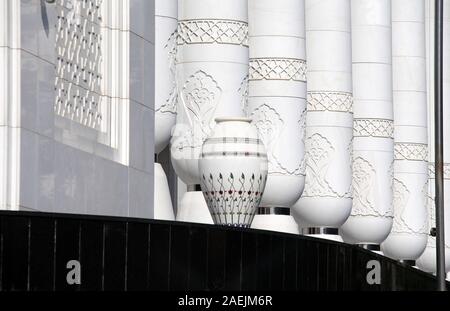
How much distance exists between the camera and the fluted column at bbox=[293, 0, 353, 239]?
113 ft

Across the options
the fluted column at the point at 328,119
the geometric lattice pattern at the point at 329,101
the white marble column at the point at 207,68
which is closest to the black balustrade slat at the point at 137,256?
the white marble column at the point at 207,68

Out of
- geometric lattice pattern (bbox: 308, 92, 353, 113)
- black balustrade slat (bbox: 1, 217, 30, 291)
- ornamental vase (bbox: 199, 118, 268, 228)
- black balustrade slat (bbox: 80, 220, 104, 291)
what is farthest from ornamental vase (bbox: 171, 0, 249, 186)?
black balustrade slat (bbox: 1, 217, 30, 291)

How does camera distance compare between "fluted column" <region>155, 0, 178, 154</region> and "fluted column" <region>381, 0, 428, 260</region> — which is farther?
"fluted column" <region>381, 0, 428, 260</region>

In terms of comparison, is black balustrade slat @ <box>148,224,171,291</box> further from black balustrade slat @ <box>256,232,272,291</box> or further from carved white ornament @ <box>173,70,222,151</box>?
carved white ornament @ <box>173,70,222,151</box>

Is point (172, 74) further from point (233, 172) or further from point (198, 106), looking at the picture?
point (233, 172)

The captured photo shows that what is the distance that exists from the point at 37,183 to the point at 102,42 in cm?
423

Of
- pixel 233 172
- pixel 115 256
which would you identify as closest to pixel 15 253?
pixel 115 256

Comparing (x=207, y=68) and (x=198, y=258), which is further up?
(x=207, y=68)

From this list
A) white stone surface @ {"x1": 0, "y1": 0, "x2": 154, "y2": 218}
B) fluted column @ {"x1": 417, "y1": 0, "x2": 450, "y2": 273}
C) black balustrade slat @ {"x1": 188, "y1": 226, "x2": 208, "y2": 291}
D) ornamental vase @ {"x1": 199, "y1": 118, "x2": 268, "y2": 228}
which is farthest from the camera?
fluted column @ {"x1": 417, "y1": 0, "x2": 450, "y2": 273}

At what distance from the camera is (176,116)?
2858 cm

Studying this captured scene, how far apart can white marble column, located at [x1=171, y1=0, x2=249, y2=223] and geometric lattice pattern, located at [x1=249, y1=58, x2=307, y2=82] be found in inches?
77.6

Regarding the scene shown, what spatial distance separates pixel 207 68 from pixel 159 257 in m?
12.4

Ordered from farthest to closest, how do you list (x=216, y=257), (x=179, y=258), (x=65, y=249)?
(x=216, y=257) → (x=179, y=258) → (x=65, y=249)

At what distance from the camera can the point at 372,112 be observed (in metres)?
38.1
